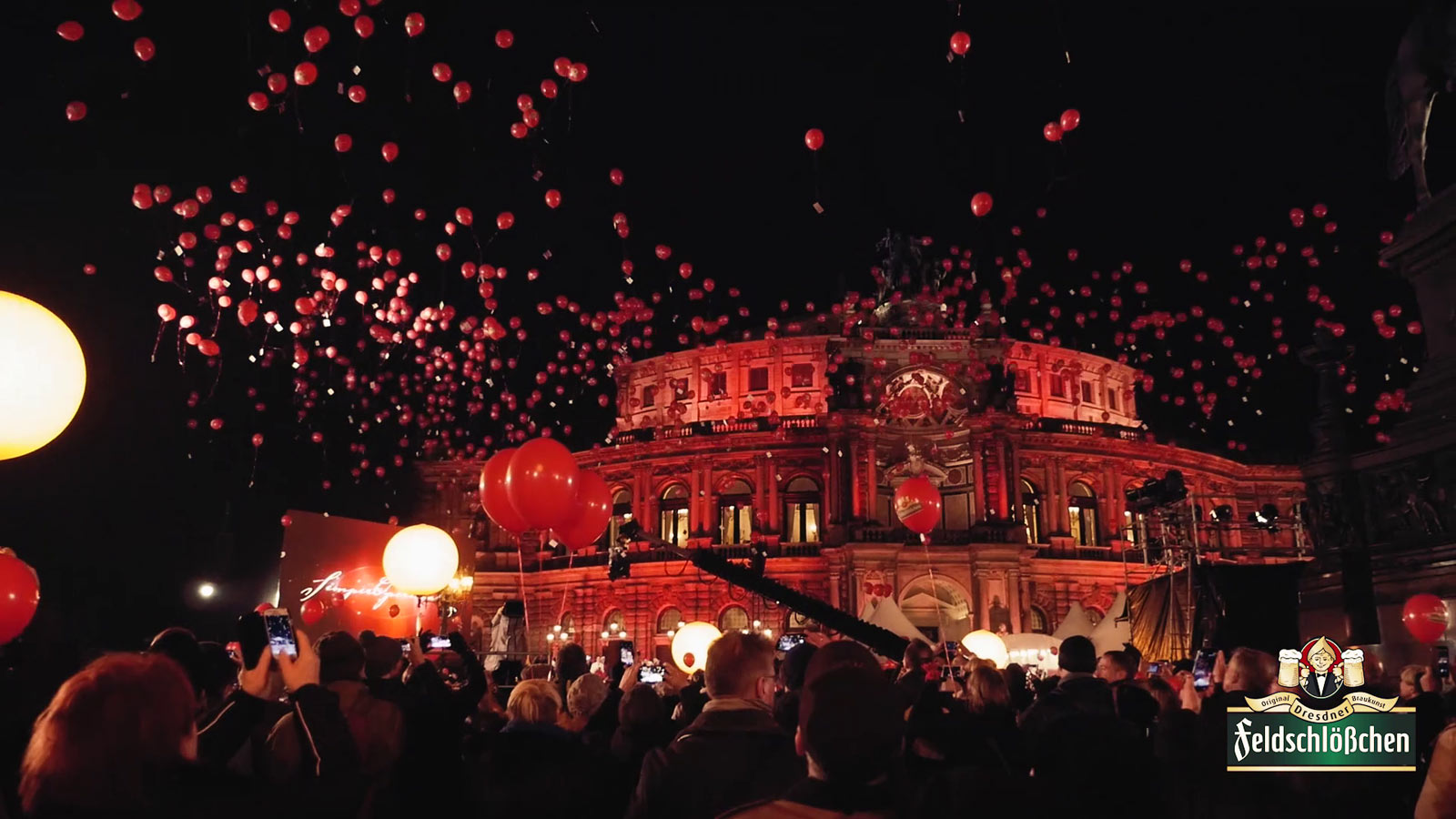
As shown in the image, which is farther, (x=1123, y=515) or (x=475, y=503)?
(x=475, y=503)

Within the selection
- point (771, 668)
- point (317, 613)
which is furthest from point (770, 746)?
point (317, 613)

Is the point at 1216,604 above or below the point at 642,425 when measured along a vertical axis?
below

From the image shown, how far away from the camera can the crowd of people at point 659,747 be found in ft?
7.93

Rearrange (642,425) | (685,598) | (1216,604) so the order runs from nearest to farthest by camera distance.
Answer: (1216,604) < (685,598) < (642,425)

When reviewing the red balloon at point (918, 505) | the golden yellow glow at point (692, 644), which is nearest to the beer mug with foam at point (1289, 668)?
the golden yellow glow at point (692, 644)

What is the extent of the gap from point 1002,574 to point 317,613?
32008 millimetres

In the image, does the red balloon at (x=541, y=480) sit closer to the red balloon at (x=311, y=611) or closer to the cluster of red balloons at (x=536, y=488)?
the cluster of red balloons at (x=536, y=488)

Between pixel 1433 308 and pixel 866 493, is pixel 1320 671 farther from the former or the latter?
pixel 866 493

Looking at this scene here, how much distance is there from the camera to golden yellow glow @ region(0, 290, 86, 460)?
15.2ft

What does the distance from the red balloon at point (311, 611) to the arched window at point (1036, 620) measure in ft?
109

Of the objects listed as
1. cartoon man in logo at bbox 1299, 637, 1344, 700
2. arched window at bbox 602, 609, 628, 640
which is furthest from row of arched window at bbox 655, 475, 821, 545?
cartoon man in logo at bbox 1299, 637, 1344, 700

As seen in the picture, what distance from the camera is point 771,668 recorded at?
159 inches

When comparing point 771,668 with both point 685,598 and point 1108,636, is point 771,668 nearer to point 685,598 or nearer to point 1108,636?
point 1108,636

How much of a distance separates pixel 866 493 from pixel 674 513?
10.3 meters
